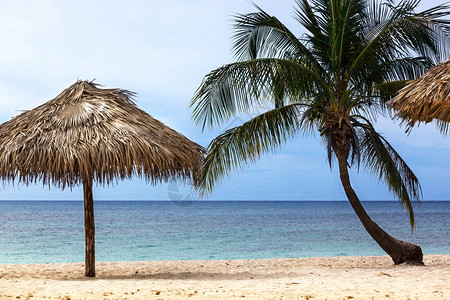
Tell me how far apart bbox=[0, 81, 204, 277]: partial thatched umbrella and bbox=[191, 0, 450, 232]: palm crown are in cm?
139

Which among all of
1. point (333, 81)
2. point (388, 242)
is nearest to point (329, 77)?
point (333, 81)

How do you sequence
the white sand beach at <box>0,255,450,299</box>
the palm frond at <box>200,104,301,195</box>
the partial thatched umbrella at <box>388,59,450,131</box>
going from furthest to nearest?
the palm frond at <box>200,104,301,195</box> → the partial thatched umbrella at <box>388,59,450,131</box> → the white sand beach at <box>0,255,450,299</box>

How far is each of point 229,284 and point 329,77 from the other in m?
4.06

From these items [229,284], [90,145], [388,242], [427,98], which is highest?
[427,98]

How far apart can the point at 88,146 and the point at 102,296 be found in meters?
1.90

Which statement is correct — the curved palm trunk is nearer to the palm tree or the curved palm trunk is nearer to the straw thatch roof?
the palm tree

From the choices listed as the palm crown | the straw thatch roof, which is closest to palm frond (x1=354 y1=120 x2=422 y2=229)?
the palm crown

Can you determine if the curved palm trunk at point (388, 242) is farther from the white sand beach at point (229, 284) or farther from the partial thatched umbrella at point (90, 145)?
the partial thatched umbrella at point (90, 145)

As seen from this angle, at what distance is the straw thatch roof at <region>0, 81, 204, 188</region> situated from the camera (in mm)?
6590

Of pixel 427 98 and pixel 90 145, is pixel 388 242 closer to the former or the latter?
pixel 427 98

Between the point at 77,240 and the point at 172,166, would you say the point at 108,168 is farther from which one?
the point at 77,240

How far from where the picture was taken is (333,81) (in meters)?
9.05

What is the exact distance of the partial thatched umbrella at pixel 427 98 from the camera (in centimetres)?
651

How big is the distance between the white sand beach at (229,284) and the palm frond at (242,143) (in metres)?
1.57
